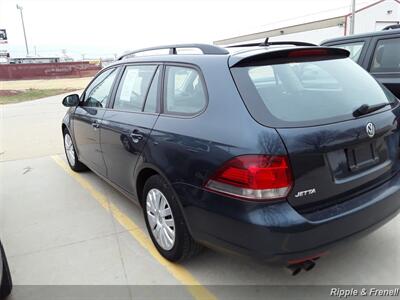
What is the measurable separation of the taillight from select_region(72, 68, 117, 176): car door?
2278 mm

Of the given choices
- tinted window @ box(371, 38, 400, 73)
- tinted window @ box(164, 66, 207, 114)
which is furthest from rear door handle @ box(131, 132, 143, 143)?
tinted window @ box(371, 38, 400, 73)

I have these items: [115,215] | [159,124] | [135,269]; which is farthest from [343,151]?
[115,215]

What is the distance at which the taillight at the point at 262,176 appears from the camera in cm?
227

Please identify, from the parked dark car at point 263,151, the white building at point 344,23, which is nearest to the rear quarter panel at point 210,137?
the parked dark car at point 263,151

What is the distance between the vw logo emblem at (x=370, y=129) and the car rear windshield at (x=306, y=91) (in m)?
0.14

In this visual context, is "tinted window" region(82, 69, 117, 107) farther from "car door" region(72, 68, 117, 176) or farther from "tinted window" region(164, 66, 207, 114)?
"tinted window" region(164, 66, 207, 114)

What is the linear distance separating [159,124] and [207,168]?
735 millimetres

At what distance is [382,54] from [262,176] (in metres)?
4.15

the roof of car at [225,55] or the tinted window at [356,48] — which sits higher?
the roof of car at [225,55]

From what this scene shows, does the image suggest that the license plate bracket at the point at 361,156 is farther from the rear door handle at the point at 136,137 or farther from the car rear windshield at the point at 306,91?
the rear door handle at the point at 136,137

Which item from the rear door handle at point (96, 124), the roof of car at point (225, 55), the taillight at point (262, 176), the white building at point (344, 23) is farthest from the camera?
the white building at point (344, 23)

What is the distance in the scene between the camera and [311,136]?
234cm

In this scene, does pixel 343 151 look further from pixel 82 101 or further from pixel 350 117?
pixel 82 101

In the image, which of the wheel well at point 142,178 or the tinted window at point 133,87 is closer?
the wheel well at point 142,178
